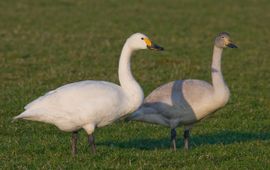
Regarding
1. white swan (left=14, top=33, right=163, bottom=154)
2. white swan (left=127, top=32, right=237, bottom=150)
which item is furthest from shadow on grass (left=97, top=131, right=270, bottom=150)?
white swan (left=14, top=33, right=163, bottom=154)

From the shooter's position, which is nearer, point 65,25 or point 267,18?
point 65,25

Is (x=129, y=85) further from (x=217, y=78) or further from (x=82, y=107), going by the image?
(x=217, y=78)

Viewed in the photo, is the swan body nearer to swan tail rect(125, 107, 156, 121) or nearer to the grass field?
the grass field

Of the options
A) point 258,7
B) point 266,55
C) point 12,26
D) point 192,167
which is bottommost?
point 192,167

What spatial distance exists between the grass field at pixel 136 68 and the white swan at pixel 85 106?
0.42 m

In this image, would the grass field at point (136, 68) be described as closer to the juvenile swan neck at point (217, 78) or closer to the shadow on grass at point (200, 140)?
the shadow on grass at point (200, 140)

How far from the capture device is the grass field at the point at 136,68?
896 centimetres

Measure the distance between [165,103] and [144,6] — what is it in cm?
2207

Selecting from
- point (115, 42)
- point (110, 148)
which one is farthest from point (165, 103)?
point (115, 42)

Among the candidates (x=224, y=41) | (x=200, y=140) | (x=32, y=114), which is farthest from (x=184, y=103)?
(x=32, y=114)

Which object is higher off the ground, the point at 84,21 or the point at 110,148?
the point at 84,21

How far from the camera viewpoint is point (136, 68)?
17.5m

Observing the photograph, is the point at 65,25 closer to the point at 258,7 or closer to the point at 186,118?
the point at 258,7

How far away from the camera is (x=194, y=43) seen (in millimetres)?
22188
